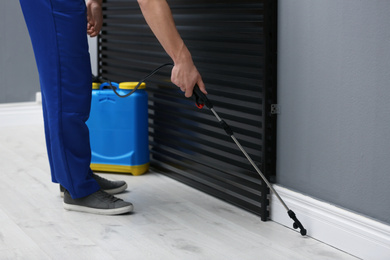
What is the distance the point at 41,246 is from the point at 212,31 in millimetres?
1079

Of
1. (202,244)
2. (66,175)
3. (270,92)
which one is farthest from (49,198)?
(270,92)

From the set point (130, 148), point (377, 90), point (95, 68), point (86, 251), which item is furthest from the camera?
point (95, 68)

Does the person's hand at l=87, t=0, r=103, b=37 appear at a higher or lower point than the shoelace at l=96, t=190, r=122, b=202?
higher

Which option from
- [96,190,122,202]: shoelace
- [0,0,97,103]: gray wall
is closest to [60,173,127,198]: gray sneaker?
[96,190,122,202]: shoelace

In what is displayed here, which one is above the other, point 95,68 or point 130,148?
point 95,68

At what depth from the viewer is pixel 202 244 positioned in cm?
203

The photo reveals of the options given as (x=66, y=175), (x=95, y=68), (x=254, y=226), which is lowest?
(x=254, y=226)

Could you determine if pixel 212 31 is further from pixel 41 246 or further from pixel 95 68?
pixel 95 68

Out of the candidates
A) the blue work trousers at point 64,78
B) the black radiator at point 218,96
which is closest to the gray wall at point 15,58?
the black radiator at point 218,96

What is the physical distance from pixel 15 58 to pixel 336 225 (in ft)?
9.64

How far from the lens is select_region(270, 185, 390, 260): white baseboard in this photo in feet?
5.95

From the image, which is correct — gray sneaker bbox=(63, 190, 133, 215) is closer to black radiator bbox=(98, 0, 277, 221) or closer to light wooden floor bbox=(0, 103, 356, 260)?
light wooden floor bbox=(0, 103, 356, 260)

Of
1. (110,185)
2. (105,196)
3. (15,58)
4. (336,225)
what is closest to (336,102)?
(336,225)

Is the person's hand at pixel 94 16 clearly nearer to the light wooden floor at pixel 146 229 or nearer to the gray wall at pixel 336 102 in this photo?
the light wooden floor at pixel 146 229
